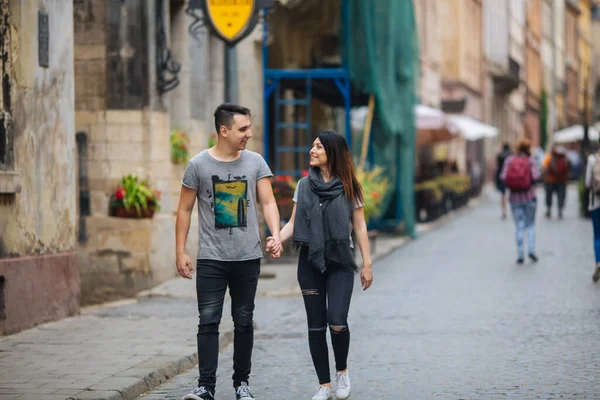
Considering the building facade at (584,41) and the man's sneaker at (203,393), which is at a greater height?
the building facade at (584,41)

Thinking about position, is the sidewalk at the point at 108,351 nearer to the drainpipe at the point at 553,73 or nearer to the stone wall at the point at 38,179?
the stone wall at the point at 38,179

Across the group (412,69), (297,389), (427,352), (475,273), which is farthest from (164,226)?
(412,69)

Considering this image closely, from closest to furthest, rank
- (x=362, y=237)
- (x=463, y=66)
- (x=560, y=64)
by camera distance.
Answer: (x=362, y=237), (x=463, y=66), (x=560, y=64)

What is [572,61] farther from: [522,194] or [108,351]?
[108,351]

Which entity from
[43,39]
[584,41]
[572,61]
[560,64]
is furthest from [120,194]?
[584,41]

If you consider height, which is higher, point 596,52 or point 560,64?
point 596,52

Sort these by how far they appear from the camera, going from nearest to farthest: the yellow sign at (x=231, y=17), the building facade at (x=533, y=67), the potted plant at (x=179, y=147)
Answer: the yellow sign at (x=231, y=17) < the potted plant at (x=179, y=147) < the building facade at (x=533, y=67)

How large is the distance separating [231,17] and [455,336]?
17.3 ft

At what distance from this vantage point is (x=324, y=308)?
7949 millimetres

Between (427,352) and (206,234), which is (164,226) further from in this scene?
(206,234)

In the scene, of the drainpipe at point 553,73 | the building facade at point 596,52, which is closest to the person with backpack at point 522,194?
the drainpipe at point 553,73

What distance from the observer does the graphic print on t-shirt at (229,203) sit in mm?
7715

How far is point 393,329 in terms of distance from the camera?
38.1ft

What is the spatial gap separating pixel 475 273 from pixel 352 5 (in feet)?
21.6
